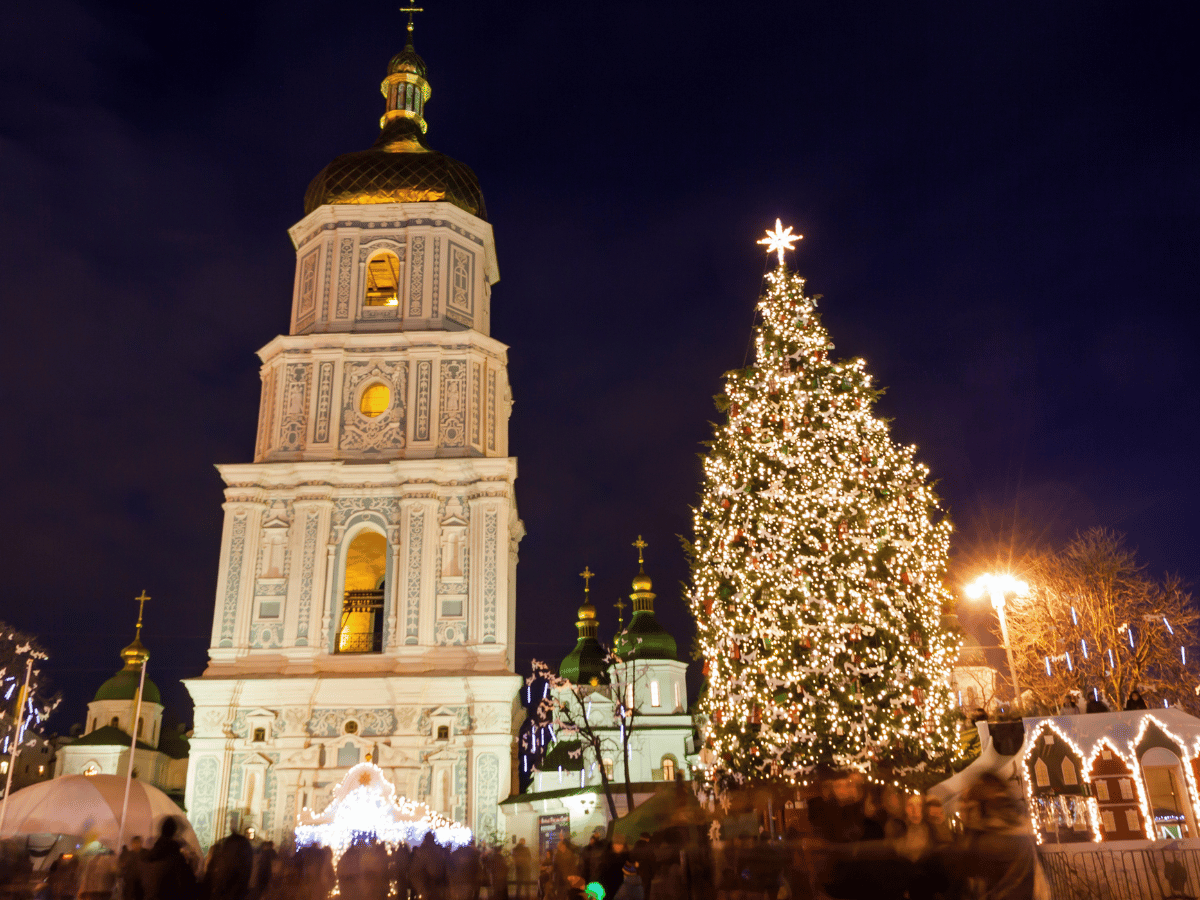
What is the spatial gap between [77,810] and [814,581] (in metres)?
13.7

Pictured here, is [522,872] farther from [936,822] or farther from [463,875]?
[936,822]

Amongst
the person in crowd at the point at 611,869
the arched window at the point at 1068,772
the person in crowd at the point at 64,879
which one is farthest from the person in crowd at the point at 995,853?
the arched window at the point at 1068,772

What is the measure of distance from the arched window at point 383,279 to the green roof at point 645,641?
69.7 feet

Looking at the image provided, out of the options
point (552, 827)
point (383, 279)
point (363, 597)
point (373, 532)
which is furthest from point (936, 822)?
point (383, 279)

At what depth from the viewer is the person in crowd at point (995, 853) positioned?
20.9ft

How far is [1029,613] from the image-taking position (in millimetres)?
30438

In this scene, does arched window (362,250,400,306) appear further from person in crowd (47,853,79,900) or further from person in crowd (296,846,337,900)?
person in crowd (296,846,337,900)

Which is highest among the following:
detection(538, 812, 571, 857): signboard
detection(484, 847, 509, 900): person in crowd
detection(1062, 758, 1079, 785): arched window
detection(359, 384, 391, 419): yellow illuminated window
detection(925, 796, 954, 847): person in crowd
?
detection(359, 384, 391, 419): yellow illuminated window

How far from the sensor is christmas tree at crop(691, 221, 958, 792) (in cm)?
1375

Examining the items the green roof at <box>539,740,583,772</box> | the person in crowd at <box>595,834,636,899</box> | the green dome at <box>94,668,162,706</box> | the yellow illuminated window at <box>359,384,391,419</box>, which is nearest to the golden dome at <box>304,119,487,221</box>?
the yellow illuminated window at <box>359,384,391,419</box>

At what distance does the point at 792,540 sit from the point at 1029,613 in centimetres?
1913

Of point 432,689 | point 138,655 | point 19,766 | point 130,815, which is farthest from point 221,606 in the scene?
point 19,766

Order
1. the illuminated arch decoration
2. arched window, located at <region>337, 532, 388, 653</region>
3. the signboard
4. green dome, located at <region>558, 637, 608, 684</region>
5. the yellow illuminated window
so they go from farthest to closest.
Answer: green dome, located at <region>558, 637, 608, 684</region> → the yellow illuminated window → arched window, located at <region>337, 532, 388, 653</region> → the signboard → the illuminated arch decoration

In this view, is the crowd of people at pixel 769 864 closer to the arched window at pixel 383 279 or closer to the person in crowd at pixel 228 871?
the person in crowd at pixel 228 871
